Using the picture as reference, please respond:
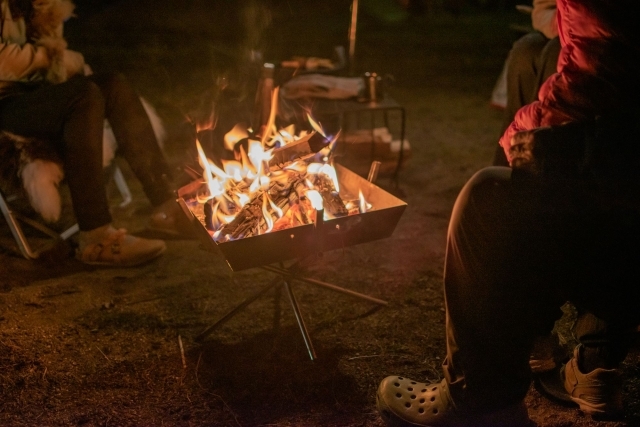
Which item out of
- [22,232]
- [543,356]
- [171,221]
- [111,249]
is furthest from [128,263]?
[543,356]

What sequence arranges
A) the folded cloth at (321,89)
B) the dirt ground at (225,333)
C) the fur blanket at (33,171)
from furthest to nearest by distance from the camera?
1. the folded cloth at (321,89)
2. the fur blanket at (33,171)
3. the dirt ground at (225,333)

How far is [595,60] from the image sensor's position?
1358 mm

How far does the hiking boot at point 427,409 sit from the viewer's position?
162 cm

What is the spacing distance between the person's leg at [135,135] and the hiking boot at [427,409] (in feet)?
6.22

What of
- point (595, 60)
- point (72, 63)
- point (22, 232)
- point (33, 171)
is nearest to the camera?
point (595, 60)

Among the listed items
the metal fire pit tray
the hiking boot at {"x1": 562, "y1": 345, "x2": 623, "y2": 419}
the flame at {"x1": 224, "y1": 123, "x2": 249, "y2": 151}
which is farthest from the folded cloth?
the hiking boot at {"x1": 562, "y1": 345, "x2": 623, "y2": 419}

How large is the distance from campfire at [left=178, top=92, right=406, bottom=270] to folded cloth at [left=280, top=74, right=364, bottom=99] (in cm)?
91

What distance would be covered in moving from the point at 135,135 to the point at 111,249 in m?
0.67

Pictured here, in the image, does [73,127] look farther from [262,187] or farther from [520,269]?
[520,269]

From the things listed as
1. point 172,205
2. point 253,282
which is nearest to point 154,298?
point 253,282

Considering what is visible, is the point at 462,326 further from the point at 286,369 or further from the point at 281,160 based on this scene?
the point at 281,160

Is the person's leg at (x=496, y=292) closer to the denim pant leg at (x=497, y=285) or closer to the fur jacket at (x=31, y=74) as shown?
the denim pant leg at (x=497, y=285)

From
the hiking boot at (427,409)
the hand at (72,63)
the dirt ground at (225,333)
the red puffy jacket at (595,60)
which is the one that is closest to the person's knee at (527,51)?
the dirt ground at (225,333)

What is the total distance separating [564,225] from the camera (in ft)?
4.58
